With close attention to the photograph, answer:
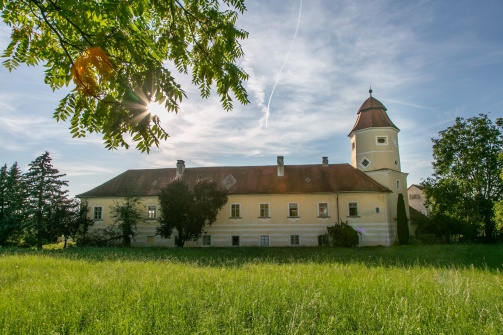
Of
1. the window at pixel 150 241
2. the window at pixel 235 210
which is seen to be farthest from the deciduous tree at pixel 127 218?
the window at pixel 235 210

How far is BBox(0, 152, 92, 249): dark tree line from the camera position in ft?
93.6

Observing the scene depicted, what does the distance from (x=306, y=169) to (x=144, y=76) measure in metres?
30.7

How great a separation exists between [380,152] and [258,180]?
1203 cm

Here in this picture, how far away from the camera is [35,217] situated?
29672 mm

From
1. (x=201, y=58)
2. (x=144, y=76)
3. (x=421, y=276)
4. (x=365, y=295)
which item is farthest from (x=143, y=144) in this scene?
(x=421, y=276)

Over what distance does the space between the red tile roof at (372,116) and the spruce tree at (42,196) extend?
30.0m

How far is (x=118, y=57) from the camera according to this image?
2.58 m

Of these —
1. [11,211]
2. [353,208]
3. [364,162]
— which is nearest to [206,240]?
[353,208]

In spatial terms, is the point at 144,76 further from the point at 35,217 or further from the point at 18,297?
the point at 35,217

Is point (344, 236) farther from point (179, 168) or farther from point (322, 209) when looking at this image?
point (179, 168)

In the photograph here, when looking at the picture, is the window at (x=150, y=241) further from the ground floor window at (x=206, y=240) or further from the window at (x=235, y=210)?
the window at (x=235, y=210)

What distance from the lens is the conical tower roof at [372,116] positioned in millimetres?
30578

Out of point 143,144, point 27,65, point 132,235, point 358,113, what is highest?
point 358,113

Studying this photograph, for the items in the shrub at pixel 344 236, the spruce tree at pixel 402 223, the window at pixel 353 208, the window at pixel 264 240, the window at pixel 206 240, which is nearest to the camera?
the shrub at pixel 344 236
